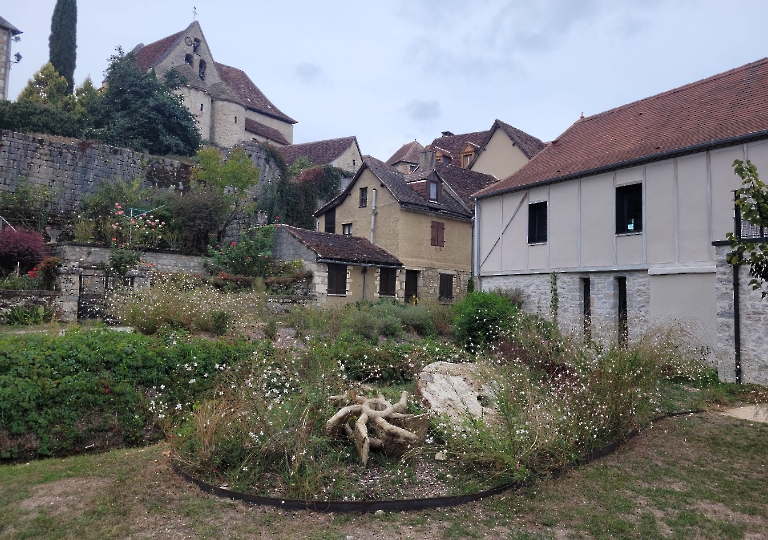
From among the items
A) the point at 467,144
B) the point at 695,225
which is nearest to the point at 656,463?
the point at 695,225

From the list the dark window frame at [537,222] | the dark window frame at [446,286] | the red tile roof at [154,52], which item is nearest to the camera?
the dark window frame at [537,222]

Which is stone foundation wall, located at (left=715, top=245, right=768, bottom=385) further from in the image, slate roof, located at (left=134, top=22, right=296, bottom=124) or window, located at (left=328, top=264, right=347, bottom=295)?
slate roof, located at (left=134, top=22, right=296, bottom=124)

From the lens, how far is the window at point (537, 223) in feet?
55.2

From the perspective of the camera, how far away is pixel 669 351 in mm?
9688

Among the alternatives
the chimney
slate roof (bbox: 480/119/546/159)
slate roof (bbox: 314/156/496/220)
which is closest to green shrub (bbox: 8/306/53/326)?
slate roof (bbox: 314/156/496/220)

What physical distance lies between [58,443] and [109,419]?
0.59 meters

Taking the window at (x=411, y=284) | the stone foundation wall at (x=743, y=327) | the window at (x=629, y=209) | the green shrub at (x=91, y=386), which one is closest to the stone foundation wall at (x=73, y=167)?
the window at (x=411, y=284)

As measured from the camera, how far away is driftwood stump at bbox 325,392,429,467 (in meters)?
5.91

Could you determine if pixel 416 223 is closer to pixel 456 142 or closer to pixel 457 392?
pixel 456 142

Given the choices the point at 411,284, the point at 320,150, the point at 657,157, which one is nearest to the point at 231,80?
the point at 320,150

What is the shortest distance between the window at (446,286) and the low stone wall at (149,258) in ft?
34.1

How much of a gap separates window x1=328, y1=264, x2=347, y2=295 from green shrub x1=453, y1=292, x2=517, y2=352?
26.5 ft

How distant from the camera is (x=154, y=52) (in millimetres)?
35219

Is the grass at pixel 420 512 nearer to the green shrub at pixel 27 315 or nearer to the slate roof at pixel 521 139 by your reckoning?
the green shrub at pixel 27 315
